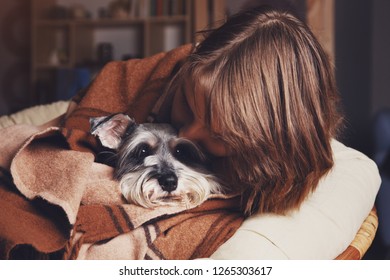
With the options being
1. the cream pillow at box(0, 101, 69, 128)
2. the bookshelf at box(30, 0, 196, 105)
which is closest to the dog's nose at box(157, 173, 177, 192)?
the cream pillow at box(0, 101, 69, 128)

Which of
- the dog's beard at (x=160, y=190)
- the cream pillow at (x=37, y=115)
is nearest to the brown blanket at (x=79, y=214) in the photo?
the dog's beard at (x=160, y=190)

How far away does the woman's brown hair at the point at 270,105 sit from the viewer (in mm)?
701

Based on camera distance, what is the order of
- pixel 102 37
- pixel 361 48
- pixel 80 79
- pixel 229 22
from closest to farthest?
pixel 229 22 → pixel 361 48 → pixel 80 79 → pixel 102 37

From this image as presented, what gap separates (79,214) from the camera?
2.35ft

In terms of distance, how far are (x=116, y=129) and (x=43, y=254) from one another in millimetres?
266

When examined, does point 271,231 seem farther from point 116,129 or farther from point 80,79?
point 80,79

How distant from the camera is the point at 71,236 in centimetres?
68

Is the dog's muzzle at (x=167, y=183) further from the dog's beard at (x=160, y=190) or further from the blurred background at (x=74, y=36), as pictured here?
the blurred background at (x=74, y=36)

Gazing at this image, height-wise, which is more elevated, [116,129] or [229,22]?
[229,22]

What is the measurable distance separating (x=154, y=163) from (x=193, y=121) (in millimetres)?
91

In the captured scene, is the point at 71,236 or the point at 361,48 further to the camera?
the point at 361,48

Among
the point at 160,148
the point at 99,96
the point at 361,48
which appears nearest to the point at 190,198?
the point at 160,148

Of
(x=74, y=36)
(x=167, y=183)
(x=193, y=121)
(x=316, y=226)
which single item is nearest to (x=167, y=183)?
(x=167, y=183)

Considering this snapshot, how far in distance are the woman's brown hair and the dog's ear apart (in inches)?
6.1
